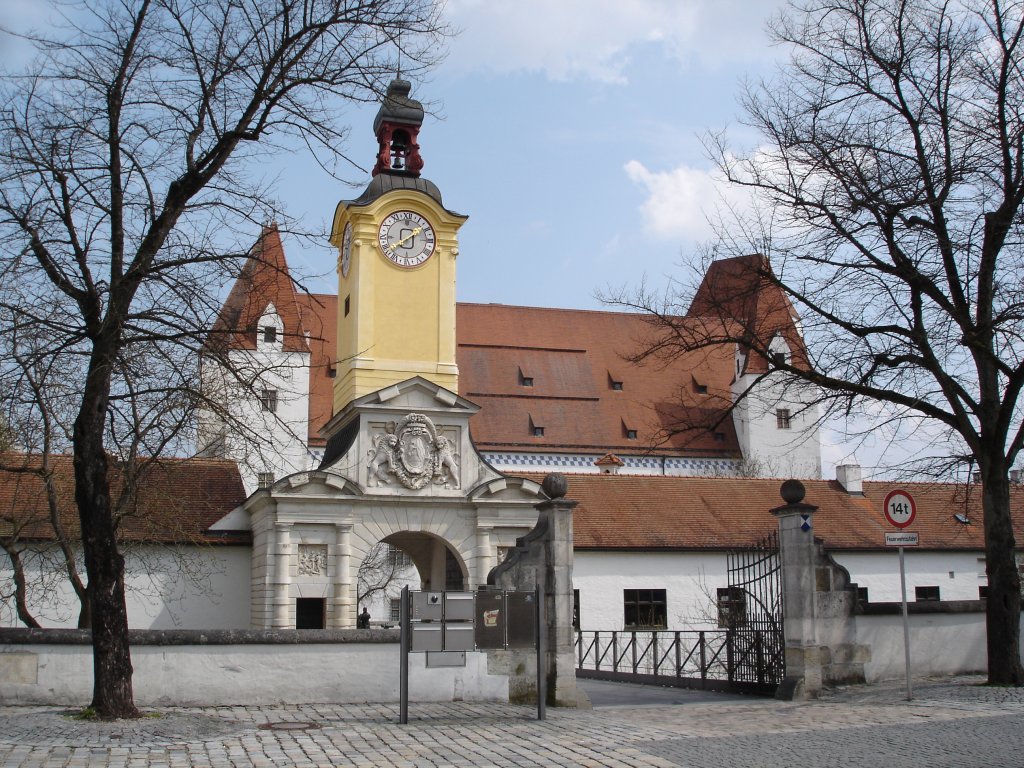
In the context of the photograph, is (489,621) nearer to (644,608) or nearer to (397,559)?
(644,608)

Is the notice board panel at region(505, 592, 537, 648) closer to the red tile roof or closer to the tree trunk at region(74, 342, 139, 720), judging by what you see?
the tree trunk at region(74, 342, 139, 720)

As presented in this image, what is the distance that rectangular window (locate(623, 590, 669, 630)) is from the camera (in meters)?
30.7

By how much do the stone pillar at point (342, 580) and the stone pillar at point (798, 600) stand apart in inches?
538

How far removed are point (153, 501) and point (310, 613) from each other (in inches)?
218

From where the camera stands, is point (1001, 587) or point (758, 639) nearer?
point (1001, 587)

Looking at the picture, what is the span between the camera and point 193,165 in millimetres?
12234

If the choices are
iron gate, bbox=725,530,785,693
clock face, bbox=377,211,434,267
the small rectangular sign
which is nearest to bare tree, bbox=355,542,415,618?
clock face, bbox=377,211,434,267

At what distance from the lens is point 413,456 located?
28.0 m

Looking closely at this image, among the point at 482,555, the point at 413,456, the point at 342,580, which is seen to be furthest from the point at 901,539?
the point at 342,580

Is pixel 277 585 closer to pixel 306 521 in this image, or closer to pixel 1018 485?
pixel 306 521

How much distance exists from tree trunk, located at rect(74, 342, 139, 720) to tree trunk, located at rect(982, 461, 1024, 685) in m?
10.9

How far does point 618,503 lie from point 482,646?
2044 centimetres

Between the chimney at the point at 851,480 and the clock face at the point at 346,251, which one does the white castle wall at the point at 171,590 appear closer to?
the clock face at the point at 346,251

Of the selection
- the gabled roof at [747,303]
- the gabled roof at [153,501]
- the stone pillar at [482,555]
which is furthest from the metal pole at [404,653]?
the stone pillar at [482,555]
